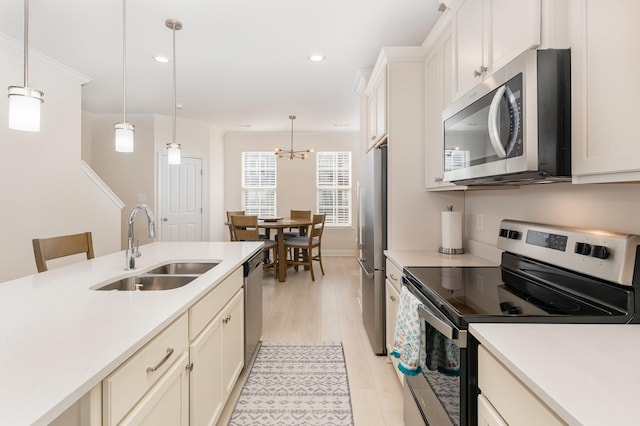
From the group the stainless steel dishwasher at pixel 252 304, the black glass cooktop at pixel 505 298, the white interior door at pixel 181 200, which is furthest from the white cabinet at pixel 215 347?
the white interior door at pixel 181 200

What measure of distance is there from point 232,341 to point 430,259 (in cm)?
129

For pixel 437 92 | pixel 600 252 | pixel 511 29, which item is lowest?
pixel 600 252

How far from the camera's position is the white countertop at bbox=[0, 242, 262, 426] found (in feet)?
2.24

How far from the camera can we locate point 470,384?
3.51 ft

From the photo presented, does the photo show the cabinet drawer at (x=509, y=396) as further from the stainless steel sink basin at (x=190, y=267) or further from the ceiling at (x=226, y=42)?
the ceiling at (x=226, y=42)

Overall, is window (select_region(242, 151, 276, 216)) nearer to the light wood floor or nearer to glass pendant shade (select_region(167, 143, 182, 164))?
the light wood floor

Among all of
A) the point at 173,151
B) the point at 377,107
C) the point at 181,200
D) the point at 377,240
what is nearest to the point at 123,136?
the point at 173,151

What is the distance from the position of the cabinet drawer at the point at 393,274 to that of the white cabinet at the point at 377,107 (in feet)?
3.29

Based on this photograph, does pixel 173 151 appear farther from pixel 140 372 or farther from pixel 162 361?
pixel 140 372

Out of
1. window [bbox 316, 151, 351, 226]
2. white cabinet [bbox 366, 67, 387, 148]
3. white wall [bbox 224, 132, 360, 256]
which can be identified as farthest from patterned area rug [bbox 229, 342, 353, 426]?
window [bbox 316, 151, 351, 226]

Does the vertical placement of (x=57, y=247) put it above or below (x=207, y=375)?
above

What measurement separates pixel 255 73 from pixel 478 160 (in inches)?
123

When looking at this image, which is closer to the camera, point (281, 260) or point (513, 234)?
point (513, 234)

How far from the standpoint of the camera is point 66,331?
987mm
